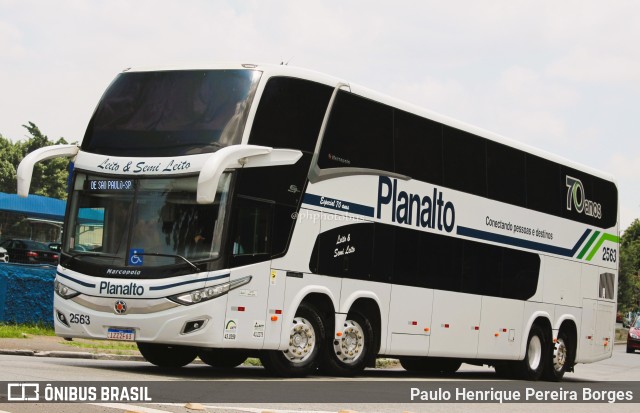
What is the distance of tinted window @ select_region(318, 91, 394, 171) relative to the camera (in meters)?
16.8

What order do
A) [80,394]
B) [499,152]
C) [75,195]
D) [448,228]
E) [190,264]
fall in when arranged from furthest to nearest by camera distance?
[499,152]
[448,228]
[75,195]
[190,264]
[80,394]

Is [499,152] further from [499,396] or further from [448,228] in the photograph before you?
[499,396]

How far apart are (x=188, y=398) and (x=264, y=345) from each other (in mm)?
4078

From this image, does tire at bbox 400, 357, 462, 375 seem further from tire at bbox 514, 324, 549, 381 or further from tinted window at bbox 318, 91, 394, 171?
tinted window at bbox 318, 91, 394, 171

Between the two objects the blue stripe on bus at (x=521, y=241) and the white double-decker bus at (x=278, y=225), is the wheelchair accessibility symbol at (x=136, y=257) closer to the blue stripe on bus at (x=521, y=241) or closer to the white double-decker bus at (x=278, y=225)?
the white double-decker bus at (x=278, y=225)

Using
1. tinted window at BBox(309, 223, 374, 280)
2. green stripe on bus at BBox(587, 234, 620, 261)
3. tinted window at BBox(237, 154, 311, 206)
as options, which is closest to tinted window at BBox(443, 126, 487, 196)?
tinted window at BBox(309, 223, 374, 280)

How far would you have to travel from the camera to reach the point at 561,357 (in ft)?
77.6

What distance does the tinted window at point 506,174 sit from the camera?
69.4 ft

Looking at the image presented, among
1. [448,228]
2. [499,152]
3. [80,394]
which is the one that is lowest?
[80,394]

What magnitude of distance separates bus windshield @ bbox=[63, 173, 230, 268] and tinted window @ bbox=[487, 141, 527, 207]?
7.62 meters

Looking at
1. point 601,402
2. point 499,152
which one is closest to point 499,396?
point 601,402

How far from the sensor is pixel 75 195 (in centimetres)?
1595

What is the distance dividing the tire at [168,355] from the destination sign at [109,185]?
2807 millimetres

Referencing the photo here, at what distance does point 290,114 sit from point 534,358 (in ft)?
30.8
